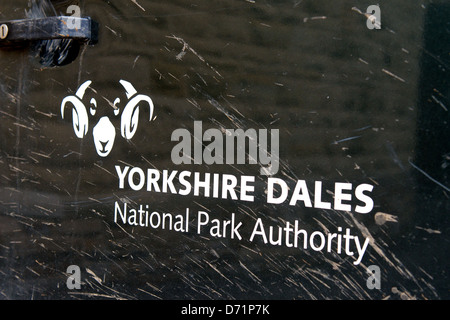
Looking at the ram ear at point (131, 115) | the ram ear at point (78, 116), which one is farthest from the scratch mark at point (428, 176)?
the ram ear at point (78, 116)

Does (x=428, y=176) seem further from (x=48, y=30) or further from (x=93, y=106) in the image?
(x=48, y=30)

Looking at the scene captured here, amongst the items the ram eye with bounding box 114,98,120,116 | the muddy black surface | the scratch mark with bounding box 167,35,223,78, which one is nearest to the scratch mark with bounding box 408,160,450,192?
the muddy black surface

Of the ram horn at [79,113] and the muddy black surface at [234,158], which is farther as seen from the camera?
the ram horn at [79,113]

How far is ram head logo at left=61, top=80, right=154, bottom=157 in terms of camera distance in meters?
1.69

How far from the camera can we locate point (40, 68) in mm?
1873

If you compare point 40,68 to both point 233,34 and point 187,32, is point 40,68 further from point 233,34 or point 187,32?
point 233,34

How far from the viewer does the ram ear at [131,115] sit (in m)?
1.67

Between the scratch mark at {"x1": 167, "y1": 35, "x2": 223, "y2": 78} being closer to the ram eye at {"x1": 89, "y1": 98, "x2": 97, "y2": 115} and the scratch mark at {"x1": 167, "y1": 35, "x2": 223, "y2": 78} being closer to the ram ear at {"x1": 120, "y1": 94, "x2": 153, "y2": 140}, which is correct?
the ram ear at {"x1": 120, "y1": 94, "x2": 153, "y2": 140}

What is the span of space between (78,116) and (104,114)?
0.11 meters

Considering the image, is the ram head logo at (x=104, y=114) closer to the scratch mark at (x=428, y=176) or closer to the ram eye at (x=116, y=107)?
the ram eye at (x=116, y=107)

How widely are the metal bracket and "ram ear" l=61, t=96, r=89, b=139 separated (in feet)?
0.67

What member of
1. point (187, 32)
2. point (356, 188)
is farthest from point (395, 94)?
point (187, 32)

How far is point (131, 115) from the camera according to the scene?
5.54 feet

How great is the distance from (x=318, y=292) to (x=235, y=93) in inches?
23.6
